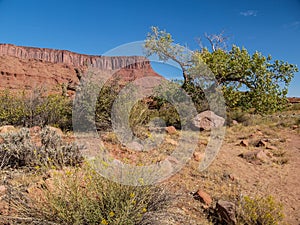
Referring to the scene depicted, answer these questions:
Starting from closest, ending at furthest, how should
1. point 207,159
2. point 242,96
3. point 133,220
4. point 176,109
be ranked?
point 133,220 → point 207,159 → point 176,109 → point 242,96

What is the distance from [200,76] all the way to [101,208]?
10108mm

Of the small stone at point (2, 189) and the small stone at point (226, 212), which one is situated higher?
the small stone at point (2, 189)

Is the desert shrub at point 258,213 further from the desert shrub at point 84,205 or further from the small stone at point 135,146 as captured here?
the small stone at point 135,146

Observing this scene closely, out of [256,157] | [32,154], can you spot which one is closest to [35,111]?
[32,154]

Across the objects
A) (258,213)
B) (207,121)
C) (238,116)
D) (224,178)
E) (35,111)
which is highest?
(238,116)

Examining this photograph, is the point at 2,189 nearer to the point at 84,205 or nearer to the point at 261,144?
the point at 84,205

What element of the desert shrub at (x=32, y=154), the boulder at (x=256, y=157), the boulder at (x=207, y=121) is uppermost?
the boulder at (x=207, y=121)

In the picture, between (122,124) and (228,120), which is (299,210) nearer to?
(122,124)

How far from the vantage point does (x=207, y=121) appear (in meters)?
9.59

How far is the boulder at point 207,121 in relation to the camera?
30.5 ft

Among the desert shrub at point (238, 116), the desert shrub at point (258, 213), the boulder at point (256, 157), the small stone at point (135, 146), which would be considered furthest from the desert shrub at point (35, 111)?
the desert shrub at point (238, 116)

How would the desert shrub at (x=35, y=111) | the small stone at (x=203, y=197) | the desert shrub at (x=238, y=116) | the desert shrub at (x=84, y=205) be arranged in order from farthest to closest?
the desert shrub at (x=238, y=116) → the desert shrub at (x=35, y=111) → the small stone at (x=203, y=197) → the desert shrub at (x=84, y=205)

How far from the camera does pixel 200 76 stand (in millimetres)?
11648

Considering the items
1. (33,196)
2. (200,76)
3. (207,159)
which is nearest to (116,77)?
(207,159)
